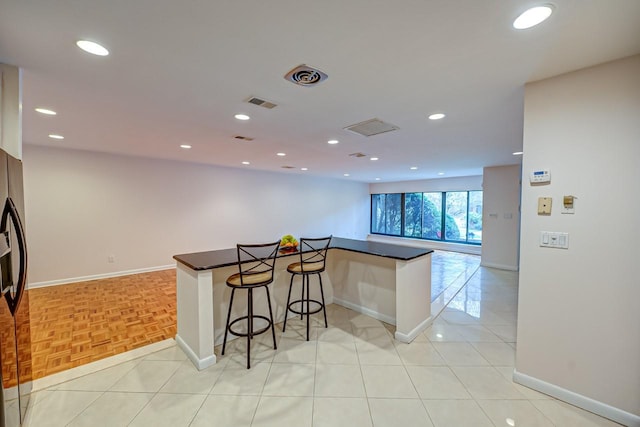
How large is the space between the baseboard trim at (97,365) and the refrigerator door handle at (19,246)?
99 cm

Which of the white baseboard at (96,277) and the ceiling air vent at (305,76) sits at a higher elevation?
the ceiling air vent at (305,76)

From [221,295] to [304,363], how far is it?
3.47 ft

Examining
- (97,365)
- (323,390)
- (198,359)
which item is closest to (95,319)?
(97,365)

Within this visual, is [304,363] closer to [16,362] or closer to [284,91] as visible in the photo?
[16,362]

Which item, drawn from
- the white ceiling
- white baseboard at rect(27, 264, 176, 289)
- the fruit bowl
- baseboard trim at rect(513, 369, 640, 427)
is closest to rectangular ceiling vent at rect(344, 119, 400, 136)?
the white ceiling

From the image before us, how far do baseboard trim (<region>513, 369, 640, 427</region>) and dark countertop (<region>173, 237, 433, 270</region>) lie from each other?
127 cm

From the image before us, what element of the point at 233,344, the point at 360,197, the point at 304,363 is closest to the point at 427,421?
the point at 304,363

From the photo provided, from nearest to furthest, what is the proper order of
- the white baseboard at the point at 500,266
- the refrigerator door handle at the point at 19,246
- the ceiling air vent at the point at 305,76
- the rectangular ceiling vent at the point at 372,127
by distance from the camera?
the refrigerator door handle at the point at 19,246 < the ceiling air vent at the point at 305,76 < the rectangular ceiling vent at the point at 372,127 < the white baseboard at the point at 500,266

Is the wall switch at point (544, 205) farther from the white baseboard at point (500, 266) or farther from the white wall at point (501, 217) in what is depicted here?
the white baseboard at point (500, 266)

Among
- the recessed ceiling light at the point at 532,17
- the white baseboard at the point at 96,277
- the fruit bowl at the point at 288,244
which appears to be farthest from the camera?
the white baseboard at the point at 96,277

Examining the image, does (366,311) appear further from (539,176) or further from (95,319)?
(95,319)

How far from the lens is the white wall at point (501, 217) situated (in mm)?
5641

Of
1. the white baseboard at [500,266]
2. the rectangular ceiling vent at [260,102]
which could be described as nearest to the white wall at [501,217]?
Answer: the white baseboard at [500,266]

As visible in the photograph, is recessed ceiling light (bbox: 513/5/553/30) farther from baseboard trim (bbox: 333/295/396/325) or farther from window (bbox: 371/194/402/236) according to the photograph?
window (bbox: 371/194/402/236)
